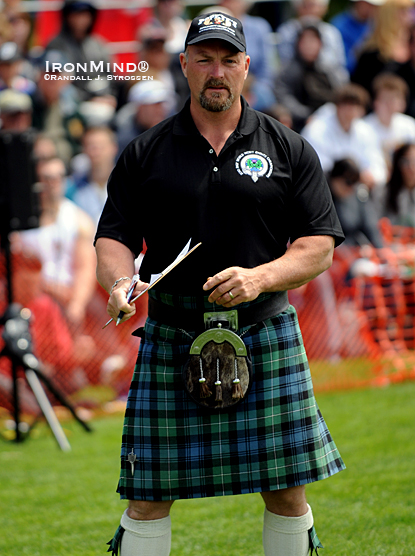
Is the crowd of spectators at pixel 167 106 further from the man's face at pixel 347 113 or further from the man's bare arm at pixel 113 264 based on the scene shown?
the man's bare arm at pixel 113 264

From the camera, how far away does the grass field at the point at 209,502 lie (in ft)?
10.6

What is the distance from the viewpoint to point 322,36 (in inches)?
321

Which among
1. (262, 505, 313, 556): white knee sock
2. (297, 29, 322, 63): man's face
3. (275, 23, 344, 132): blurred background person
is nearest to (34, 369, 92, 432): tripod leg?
(262, 505, 313, 556): white knee sock

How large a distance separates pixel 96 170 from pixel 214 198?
4.25 meters

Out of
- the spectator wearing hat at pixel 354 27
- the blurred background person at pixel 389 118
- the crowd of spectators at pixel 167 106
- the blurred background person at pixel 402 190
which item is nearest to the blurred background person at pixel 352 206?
the crowd of spectators at pixel 167 106

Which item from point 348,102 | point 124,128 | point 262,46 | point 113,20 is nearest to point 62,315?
point 124,128

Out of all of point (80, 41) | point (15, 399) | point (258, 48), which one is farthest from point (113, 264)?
point (258, 48)

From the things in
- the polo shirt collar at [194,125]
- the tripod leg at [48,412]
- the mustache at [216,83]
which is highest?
the mustache at [216,83]

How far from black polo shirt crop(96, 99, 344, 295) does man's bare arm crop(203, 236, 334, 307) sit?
4cm

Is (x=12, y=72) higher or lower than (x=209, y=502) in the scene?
higher

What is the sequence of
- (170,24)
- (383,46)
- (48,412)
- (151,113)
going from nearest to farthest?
(48,412), (151,113), (170,24), (383,46)

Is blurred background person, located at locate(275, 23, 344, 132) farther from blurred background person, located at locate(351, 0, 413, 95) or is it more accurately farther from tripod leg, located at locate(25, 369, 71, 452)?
tripod leg, located at locate(25, 369, 71, 452)

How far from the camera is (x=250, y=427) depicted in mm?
2369

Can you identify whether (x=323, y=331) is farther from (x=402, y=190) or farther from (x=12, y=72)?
(x=12, y=72)
